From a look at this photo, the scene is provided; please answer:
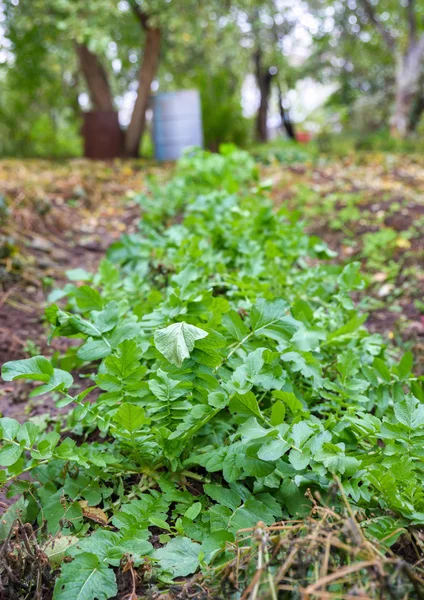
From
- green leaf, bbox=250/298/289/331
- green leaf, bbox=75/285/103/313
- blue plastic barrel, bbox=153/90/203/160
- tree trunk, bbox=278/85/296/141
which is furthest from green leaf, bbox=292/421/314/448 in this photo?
tree trunk, bbox=278/85/296/141

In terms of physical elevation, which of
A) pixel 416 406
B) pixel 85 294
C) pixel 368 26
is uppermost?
pixel 368 26

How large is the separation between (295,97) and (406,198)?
18947 millimetres

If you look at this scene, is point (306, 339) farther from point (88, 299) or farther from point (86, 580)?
point (86, 580)

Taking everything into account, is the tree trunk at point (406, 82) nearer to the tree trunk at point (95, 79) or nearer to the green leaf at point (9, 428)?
the tree trunk at point (95, 79)

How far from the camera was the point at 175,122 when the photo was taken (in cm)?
1010

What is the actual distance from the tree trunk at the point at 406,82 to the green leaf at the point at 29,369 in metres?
12.9

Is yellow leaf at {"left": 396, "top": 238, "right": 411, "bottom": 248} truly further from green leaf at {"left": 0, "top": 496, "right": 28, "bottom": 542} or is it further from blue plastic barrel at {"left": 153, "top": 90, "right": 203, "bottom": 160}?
blue plastic barrel at {"left": 153, "top": 90, "right": 203, "bottom": 160}

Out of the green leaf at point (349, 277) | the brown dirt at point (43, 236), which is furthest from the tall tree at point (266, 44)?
the green leaf at point (349, 277)

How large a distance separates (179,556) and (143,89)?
32.5 feet

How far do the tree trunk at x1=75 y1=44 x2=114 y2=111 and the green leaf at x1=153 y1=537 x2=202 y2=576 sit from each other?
995 centimetres

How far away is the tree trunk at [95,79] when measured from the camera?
1007cm

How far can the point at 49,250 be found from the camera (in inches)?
162

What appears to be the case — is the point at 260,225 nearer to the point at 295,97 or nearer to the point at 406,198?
the point at 406,198

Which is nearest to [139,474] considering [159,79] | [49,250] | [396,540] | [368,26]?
[396,540]
